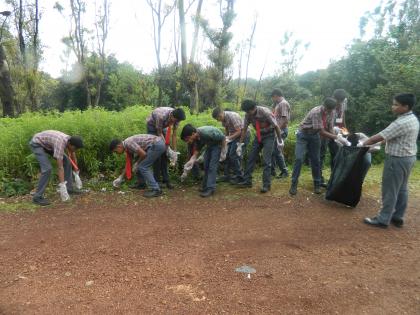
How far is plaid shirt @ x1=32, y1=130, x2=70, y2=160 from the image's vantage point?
17.0 feet

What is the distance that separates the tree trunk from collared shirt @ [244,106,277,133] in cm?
718

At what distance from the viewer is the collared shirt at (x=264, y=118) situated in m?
5.55

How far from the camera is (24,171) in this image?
625 cm

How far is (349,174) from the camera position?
494cm

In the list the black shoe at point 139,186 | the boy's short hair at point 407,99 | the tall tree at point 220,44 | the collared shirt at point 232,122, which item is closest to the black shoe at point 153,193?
the black shoe at point 139,186

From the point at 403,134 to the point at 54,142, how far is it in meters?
5.00

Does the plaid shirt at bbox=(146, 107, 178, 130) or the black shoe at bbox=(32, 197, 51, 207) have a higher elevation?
the plaid shirt at bbox=(146, 107, 178, 130)

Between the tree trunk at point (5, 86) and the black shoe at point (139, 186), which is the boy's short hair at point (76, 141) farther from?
the tree trunk at point (5, 86)

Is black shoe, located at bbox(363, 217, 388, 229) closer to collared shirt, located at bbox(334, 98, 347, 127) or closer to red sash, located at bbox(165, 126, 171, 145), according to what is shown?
collared shirt, located at bbox(334, 98, 347, 127)

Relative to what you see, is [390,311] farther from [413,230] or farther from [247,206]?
[247,206]

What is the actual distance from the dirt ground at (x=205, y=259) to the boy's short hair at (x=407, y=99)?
1668mm

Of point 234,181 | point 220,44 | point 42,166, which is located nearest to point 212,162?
point 234,181

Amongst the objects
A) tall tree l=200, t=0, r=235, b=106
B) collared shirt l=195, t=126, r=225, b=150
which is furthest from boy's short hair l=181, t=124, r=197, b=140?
tall tree l=200, t=0, r=235, b=106

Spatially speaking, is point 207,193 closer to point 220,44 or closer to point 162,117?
point 162,117
